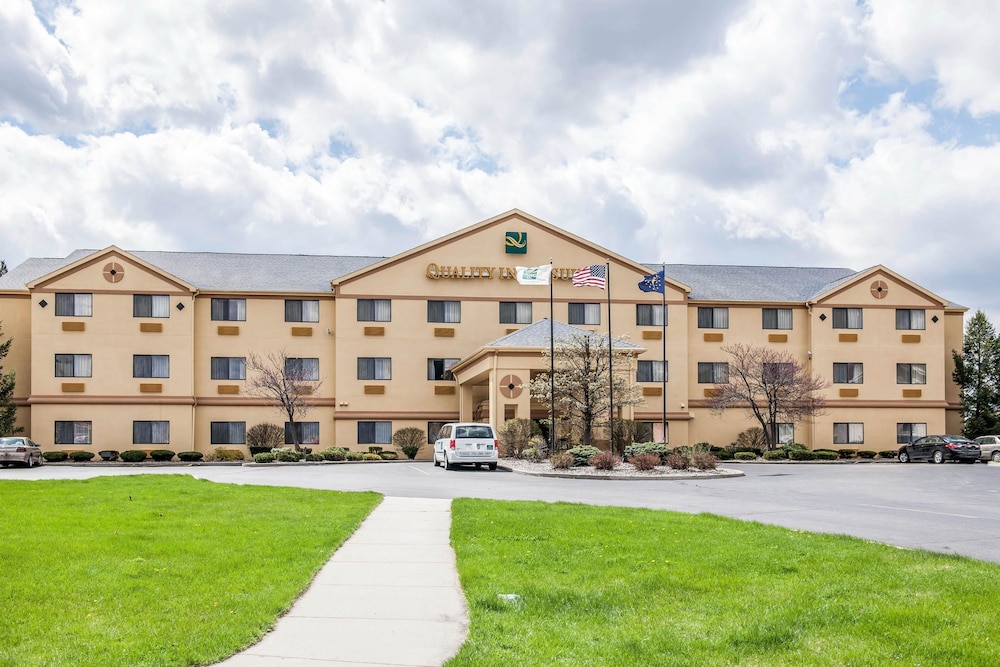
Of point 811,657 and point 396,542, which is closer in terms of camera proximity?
point 811,657

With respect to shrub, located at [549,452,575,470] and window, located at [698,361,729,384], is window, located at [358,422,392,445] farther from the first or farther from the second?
shrub, located at [549,452,575,470]

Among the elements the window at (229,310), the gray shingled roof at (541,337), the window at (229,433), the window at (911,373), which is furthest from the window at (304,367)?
the window at (911,373)

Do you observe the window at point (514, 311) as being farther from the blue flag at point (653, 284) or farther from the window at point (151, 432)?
the window at point (151, 432)

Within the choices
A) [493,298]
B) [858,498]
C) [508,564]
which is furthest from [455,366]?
[508,564]

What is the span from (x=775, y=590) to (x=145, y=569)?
651cm

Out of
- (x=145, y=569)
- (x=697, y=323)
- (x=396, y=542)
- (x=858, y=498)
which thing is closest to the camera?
(x=145, y=569)

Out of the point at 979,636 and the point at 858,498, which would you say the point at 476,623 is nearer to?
the point at 979,636

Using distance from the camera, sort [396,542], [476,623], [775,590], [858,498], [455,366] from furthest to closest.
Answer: [455,366] → [858,498] → [396,542] → [775,590] → [476,623]

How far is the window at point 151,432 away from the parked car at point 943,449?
120 feet

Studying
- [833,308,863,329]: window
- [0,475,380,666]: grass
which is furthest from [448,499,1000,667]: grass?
[833,308,863,329]: window

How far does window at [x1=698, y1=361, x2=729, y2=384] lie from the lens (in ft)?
168

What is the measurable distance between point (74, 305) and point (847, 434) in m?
40.9

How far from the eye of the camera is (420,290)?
49312 mm

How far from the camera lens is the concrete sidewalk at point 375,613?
7.26 metres
